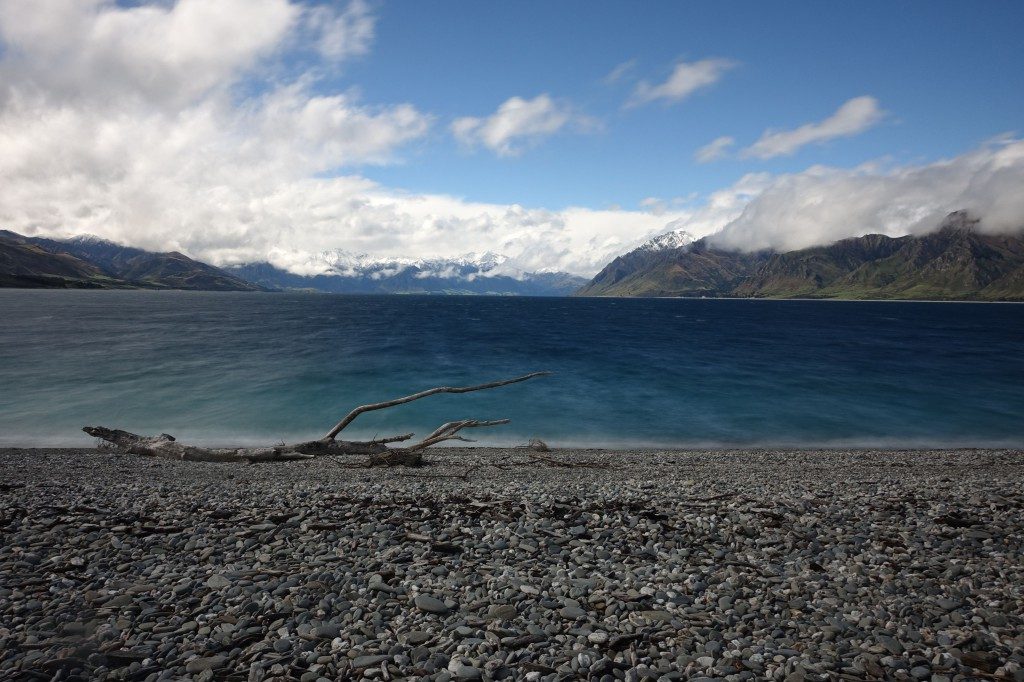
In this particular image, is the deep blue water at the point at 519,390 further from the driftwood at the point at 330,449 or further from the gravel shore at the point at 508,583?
the gravel shore at the point at 508,583

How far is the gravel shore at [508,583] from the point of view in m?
6.85

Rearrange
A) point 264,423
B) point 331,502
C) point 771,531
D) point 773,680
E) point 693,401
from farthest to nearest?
point 693,401, point 264,423, point 331,502, point 771,531, point 773,680

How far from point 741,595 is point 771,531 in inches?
119

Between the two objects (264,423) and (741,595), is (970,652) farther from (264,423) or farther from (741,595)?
(264,423)

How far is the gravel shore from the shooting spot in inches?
270

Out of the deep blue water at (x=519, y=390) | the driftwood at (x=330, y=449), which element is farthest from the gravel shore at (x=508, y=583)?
the deep blue water at (x=519, y=390)

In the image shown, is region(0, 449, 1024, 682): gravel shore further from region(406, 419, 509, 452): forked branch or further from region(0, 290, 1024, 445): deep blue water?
region(0, 290, 1024, 445): deep blue water

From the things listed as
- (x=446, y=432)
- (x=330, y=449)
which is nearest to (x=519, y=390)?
(x=446, y=432)

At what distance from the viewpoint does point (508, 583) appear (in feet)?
28.6

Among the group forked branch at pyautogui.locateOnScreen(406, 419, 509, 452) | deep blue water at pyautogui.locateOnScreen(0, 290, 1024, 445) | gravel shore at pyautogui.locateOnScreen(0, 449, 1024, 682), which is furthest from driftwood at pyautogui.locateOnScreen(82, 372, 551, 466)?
deep blue water at pyautogui.locateOnScreen(0, 290, 1024, 445)

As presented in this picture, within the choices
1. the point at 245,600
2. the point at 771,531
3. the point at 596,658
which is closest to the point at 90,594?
the point at 245,600

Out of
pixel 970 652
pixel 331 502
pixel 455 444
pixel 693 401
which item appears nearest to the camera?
pixel 970 652

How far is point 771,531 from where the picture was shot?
10914mm

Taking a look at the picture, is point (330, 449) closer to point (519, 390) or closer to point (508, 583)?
point (508, 583)
